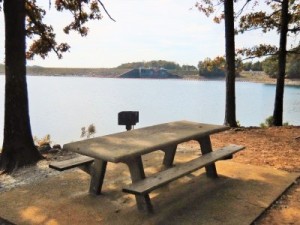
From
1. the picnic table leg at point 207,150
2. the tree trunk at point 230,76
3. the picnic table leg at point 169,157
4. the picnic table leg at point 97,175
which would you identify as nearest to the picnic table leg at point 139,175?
the picnic table leg at point 97,175

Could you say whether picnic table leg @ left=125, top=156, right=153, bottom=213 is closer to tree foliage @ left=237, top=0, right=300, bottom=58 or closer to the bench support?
the bench support

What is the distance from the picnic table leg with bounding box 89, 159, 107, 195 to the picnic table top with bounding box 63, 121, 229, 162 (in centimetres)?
27

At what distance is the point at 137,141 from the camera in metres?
3.51

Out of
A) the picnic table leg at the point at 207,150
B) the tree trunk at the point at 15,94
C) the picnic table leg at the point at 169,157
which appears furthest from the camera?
the tree trunk at the point at 15,94

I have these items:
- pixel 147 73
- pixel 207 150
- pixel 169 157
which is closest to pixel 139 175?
pixel 207 150

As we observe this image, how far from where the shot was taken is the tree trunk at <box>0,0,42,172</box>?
510 centimetres

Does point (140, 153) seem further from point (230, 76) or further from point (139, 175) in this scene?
point (230, 76)

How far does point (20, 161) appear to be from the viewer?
205 inches

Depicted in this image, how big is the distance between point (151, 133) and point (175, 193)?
73cm

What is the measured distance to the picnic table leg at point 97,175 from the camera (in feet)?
12.0

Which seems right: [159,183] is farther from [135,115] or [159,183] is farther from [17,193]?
[135,115]

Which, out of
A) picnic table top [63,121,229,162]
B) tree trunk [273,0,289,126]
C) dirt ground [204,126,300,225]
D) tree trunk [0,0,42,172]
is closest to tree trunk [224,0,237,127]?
dirt ground [204,126,300,225]

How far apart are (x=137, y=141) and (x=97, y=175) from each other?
2.01 ft

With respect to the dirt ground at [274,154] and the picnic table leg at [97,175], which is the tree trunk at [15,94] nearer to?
the dirt ground at [274,154]
